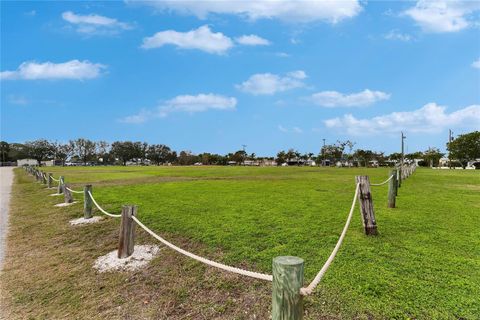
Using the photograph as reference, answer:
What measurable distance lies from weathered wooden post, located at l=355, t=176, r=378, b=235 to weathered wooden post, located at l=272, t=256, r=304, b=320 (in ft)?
14.7

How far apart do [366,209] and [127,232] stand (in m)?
4.83

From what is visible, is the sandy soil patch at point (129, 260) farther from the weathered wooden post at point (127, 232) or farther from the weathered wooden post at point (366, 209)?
the weathered wooden post at point (366, 209)

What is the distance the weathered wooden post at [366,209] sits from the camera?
21.0 ft

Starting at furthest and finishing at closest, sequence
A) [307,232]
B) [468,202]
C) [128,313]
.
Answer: [468,202] < [307,232] < [128,313]

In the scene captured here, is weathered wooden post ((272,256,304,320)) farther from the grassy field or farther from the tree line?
the tree line

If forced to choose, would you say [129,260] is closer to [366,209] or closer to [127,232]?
[127,232]

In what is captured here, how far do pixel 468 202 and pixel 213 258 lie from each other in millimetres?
9788

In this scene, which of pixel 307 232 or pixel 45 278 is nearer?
pixel 45 278

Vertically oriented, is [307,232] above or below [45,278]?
above

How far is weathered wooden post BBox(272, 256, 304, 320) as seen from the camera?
7.89 ft

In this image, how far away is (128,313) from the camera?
4.49 metres

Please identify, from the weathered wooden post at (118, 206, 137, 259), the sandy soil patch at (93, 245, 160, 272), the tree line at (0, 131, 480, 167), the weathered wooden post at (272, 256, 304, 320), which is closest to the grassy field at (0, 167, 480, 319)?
the sandy soil patch at (93, 245, 160, 272)

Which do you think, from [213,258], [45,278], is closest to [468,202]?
[213,258]

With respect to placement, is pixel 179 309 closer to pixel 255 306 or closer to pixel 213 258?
pixel 255 306
